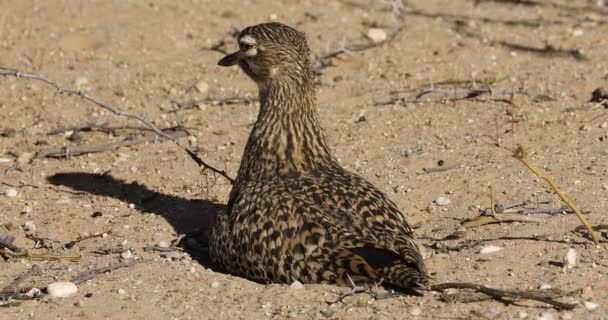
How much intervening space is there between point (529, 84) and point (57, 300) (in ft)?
17.3

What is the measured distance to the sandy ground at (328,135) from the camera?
600cm

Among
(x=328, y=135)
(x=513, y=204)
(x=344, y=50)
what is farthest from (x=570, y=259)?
(x=344, y=50)

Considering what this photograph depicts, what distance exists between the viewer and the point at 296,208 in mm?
6172

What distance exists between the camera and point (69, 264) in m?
6.71

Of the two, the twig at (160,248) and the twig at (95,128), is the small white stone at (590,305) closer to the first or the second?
the twig at (160,248)

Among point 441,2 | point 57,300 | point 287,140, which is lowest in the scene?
point 57,300

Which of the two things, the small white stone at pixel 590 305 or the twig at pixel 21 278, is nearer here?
the small white stone at pixel 590 305

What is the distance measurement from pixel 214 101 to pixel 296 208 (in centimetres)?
388

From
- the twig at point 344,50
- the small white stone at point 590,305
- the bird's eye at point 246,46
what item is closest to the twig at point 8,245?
the bird's eye at point 246,46

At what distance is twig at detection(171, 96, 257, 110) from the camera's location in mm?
9750

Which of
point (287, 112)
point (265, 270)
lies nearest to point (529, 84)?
point (287, 112)

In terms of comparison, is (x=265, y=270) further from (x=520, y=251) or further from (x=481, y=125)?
(x=481, y=125)

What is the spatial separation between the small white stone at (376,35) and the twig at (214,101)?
1.83 metres

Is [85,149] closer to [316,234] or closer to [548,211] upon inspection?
[316,234]
